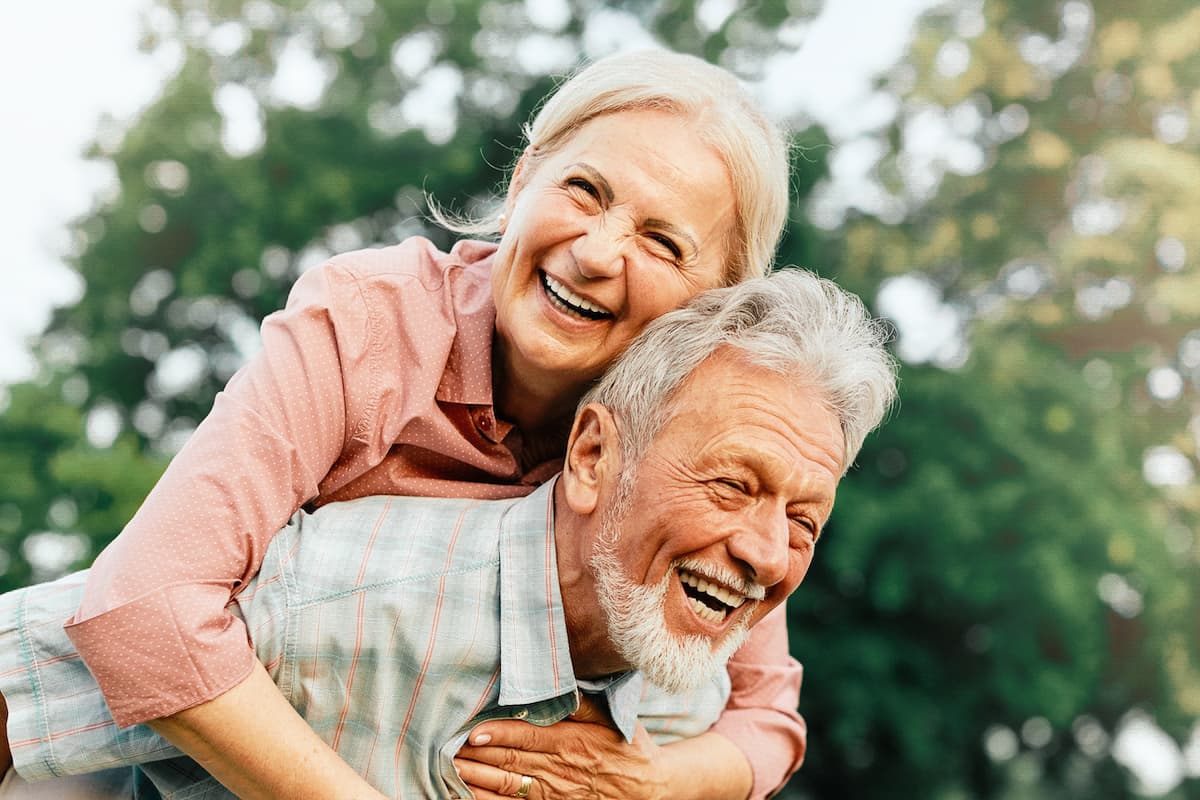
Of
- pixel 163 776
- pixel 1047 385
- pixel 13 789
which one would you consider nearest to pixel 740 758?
pixel 163 776

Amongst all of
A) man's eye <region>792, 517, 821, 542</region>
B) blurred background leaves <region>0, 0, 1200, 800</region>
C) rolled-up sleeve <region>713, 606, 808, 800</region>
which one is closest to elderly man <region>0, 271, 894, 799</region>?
man's eye <region>792, 517, 821, 542</region>

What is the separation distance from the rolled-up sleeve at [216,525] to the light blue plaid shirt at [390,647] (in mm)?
120

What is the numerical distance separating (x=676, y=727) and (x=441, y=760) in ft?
2.44

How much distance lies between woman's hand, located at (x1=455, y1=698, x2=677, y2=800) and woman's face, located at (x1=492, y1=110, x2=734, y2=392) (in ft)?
2.44

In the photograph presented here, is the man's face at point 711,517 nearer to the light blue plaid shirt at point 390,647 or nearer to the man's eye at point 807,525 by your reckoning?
the man's eye at point 807,525

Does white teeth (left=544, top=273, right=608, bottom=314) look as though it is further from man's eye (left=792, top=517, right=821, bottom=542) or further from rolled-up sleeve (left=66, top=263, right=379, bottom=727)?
man's eye (left=792, top=517, right=821, bottom=542)

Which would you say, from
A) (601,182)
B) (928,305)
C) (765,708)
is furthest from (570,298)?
(928,305)

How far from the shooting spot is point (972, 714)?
11.8 metres

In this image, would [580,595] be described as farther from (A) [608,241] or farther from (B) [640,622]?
(A) [608,241]

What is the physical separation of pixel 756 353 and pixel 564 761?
0.95 metres

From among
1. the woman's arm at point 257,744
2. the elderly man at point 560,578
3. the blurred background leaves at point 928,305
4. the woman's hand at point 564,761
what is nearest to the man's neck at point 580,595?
the elderly man at point 560,578

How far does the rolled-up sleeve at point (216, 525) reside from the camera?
1.95 metres

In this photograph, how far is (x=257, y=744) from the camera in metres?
2.01

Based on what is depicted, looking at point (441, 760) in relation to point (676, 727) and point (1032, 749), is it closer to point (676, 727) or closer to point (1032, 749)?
point (676, 727)
